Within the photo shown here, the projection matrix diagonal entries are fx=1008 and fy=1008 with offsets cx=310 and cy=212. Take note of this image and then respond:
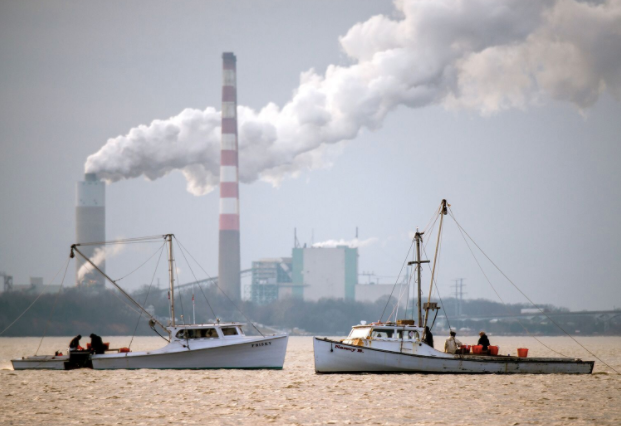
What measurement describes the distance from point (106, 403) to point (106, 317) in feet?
532

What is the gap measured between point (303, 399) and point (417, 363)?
11.5 metres

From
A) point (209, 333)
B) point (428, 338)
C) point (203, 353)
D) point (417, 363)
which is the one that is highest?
point (209, 333)

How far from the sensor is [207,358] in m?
56.8

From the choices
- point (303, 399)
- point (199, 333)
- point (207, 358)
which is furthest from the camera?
point (199, 333)

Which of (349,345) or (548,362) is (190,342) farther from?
(548,362)

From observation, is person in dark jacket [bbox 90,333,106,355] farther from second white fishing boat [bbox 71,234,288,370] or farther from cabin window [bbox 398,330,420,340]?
cabin window [bbox 398,330,420,340]

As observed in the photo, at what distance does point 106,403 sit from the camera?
132 ft

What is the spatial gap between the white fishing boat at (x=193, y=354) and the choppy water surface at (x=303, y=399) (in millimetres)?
749

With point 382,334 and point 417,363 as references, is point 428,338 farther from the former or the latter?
point 382,334

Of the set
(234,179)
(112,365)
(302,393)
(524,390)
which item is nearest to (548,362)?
(524,390)

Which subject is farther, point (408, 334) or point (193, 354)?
point (193, 354)

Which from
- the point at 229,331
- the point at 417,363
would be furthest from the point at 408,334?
the point at 229,331

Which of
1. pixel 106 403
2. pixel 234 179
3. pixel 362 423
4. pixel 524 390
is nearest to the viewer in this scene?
pixel 362 423

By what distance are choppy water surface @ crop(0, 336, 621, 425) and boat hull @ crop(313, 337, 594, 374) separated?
556 millimetres
